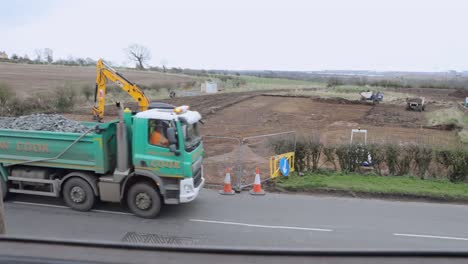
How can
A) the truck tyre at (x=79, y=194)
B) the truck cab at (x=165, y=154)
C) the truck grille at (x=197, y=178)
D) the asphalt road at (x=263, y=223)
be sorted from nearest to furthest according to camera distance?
the asphalt road at (x=263, y=223)
the truck cab at (x=165, y=154)
the truck tyre at (x=79, y=194)
the truck grille at (x=197, y=178)

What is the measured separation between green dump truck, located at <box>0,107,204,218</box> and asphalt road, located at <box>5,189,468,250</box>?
0.50 meters

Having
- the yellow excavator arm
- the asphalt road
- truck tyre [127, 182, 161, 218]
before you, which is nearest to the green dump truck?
truck tyre [127, 182, 161, 218]

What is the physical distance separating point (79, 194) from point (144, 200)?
1.68m

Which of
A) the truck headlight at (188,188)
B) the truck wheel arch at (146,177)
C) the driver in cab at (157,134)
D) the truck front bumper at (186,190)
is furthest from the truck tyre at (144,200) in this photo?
the driver in cab at (157,134)

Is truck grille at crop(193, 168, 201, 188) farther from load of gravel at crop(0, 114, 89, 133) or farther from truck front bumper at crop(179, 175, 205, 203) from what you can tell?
load of gravel at crop(0, 114, 89, 133)

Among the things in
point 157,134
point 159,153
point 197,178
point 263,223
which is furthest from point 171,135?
point 263,223

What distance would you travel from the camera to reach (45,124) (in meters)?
10.5

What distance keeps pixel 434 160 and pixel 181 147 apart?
362 inches

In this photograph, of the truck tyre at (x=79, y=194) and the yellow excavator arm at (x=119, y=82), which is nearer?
the truck tyre at (x=79, y=194)

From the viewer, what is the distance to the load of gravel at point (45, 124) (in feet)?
33.6

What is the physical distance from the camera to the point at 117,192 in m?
9.12

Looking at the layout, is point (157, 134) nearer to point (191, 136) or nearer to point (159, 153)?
point (159, 153)

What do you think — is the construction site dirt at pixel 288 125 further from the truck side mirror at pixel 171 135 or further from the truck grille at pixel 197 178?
the truck side mirror at pixel 171 135

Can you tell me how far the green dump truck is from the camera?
8.97 meters
